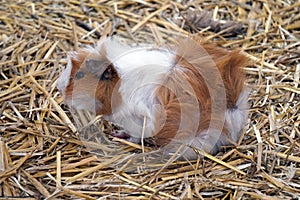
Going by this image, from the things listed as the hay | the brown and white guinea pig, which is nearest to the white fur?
the brown and white guinea pig

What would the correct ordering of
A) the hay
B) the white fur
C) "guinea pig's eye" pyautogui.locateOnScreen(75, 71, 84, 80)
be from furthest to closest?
"guinea pig's eye" pyautogui.locateOnScreen(75, 71, 84, 80) → the white fur → the hay

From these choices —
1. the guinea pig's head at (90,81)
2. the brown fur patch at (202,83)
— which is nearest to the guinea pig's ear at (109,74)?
the guinea pig's head at (90,81)

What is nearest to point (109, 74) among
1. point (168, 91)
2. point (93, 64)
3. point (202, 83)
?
point (93, 64)

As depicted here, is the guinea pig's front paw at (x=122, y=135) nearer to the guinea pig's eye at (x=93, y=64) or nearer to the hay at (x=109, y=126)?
the hay at (x=109, y=126)

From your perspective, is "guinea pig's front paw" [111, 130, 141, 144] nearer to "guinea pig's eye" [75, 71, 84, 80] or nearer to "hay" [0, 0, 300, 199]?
"hay" [0, 0, 300, 199]

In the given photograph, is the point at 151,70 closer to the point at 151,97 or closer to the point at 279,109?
the point at 151,97

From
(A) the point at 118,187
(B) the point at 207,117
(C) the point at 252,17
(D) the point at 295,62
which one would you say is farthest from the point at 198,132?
(C) the point at 252,17

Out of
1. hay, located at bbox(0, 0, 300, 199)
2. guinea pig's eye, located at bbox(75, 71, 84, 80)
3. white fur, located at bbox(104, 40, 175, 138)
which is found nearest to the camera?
hay, located at bbox(0, 0, 300, 199)

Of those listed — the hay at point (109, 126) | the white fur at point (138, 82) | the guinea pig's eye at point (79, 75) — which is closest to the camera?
the hay at point (109, 126)
